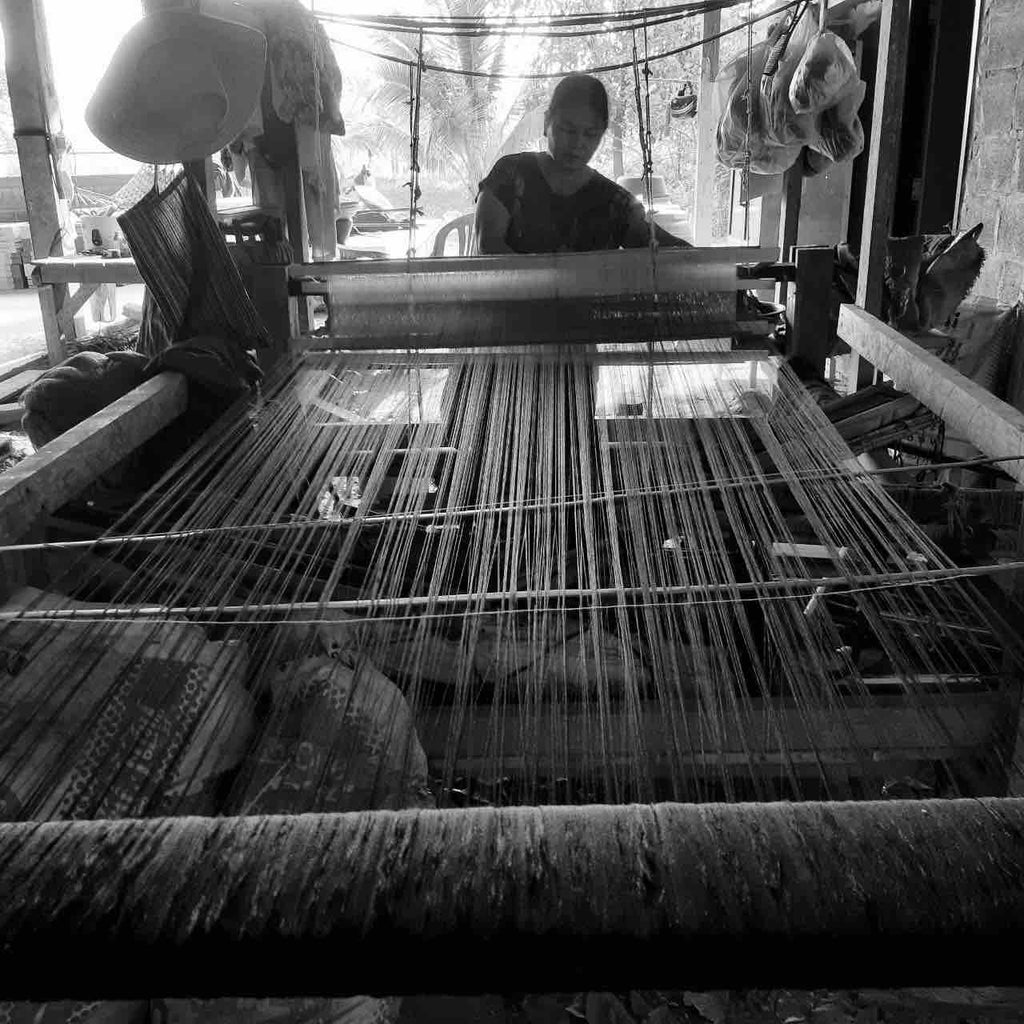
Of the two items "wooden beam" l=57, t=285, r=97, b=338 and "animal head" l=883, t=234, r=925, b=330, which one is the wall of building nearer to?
"animal head" l=883, t=234, r=925, b=330

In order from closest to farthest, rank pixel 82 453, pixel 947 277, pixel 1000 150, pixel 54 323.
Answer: pixel 82 453
pixel 947 277
pixel 1000 150
pixel 54 323

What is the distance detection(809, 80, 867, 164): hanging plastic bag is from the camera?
10.8 ft

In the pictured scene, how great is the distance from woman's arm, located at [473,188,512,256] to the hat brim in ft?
4.99

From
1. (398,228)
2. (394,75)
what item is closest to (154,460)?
(398,228)

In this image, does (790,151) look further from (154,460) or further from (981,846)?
(981,846)

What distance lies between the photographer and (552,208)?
11.9ft

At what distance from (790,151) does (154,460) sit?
317 cm

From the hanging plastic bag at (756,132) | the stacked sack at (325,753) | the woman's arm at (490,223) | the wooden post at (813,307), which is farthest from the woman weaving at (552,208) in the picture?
the stacked sack at (325,753)

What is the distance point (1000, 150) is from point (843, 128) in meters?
0.91

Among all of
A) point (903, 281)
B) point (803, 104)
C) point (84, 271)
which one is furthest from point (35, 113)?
point (903, 281)

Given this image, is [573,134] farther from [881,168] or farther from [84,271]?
[84,271]

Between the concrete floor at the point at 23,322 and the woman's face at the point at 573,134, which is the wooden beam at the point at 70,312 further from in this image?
the woman's face at the point at 573,134

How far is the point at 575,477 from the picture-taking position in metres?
1.79

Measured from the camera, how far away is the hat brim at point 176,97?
1885mm
